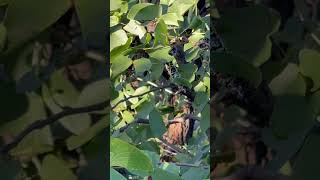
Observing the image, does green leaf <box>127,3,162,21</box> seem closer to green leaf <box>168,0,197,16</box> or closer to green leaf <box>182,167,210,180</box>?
green leaf <box>168,0,197,16</box>

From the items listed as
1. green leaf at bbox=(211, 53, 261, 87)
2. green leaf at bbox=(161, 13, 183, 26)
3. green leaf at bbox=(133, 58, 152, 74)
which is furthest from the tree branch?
green leaf at bbox=(161, 13, 183, 26)

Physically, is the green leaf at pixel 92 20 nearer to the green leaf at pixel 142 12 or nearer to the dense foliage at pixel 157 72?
the dense foliage at pixel 157 72

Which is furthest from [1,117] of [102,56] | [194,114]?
[194,114]

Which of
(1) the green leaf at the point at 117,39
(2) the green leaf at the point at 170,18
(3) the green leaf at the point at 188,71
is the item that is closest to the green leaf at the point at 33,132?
(1) the green leaf at the point at 117,39

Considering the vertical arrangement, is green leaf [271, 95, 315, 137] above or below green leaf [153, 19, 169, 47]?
above

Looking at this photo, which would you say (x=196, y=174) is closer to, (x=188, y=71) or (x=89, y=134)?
(x=188, y=71)

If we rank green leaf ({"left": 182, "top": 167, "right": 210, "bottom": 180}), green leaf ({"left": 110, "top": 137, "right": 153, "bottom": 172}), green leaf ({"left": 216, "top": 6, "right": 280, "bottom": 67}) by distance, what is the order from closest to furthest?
green leaf ({"left": 216, "top": 6, "right": 280, "bottom": 67}) < green leaf ({"left": 110, "top": 137, "right": 153, "bottom": 172}) < green leaf ({"left": 182, "top": 167, "right": 210, "bottom": 180})

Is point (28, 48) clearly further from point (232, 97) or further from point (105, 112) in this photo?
point (232, 97)

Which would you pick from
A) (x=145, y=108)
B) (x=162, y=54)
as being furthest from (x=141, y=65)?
(x=145, y=108)
